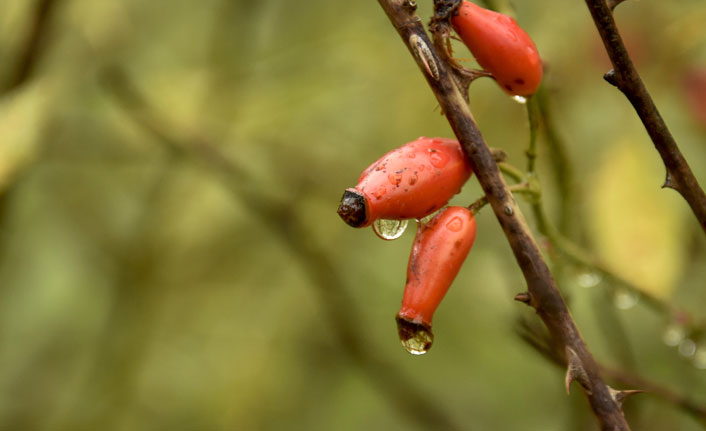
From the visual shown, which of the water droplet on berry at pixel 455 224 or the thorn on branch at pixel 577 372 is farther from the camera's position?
the water droplet on berry at pixel 455 224

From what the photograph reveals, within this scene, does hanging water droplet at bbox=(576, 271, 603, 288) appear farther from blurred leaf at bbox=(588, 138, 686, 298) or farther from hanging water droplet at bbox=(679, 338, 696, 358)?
hanging water droplet at bbox=(679, 338, 696, 358)

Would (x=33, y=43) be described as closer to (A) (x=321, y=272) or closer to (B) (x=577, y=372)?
(A) (x=321, y=272)

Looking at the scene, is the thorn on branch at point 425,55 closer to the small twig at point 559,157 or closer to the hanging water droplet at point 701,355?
the small twig at point 559,157

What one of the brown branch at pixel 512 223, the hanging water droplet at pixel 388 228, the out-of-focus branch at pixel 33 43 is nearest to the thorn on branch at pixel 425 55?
the brown branch at pixel 512 223

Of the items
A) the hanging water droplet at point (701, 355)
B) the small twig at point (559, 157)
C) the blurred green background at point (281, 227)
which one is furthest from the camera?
the blurred green background at point (281, 227)

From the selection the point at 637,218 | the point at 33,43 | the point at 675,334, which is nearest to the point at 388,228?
the point at 675,334

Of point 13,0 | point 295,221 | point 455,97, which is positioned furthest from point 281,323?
point 455,97

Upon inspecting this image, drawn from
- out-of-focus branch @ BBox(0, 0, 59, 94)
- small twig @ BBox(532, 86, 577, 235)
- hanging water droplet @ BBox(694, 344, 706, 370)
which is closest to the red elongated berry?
small twig @ BBox(532, 86, 577, 235)
